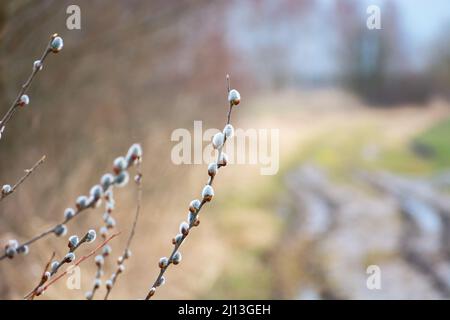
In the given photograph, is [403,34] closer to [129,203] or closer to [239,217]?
[239,217]

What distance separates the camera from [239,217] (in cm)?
560

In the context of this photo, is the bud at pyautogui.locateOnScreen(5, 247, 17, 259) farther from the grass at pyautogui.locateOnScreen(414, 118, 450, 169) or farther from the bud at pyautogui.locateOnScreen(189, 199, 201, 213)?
the grass at pyautogui.locateOnScreen(414, 118, 450, 169)

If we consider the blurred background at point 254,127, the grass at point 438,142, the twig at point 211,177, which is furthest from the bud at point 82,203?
the grass at point 438,142

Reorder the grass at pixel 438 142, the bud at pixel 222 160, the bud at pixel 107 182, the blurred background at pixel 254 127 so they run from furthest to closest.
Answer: the grass at pixel 438 142 → the blurred background at pixel 254 127 → the bud at pixel 222 160 → the bud at pixel 107 182

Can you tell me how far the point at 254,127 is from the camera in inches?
216

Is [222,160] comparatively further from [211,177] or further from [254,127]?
[254,127]

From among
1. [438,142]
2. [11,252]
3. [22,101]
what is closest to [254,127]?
[438,142]

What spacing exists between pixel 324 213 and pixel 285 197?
1.60 ft

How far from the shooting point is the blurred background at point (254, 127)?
2.68 m

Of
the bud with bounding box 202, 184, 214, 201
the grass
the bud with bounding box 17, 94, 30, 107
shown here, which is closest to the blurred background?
the grass

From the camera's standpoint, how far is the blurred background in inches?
106

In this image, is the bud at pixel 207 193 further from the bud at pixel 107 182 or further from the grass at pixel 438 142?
the grass at pixel 438 142
